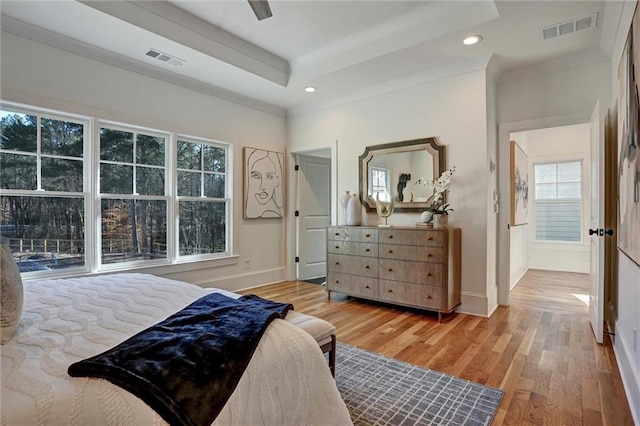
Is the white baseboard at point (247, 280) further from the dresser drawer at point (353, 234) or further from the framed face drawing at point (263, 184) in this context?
the dresser drawer at point (353, 234)

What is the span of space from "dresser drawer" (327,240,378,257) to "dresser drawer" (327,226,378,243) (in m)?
0.05

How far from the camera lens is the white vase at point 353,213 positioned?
4.10 metres

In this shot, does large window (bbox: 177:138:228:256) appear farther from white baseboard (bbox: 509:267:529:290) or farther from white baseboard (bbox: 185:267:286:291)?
white baseboard (bbox: 509:267:529:290)

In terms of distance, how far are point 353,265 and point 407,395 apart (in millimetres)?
2059

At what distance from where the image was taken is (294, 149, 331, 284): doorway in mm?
5203

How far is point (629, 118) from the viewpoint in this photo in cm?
196

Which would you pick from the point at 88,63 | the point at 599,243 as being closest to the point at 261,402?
the point at 599,243

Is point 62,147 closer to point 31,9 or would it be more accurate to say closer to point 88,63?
point 88,63

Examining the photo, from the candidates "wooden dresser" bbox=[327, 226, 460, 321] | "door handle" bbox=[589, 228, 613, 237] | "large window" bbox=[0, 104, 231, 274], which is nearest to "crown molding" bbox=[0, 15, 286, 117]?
"large window" bbox=[0, 104, 231, 274]

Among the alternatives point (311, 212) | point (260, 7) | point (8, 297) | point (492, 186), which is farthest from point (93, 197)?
point (492, 186)

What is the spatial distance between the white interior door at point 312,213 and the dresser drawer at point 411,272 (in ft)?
5.31

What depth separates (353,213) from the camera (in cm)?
410

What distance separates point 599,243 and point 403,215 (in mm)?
1843

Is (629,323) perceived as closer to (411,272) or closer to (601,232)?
(601,232)
